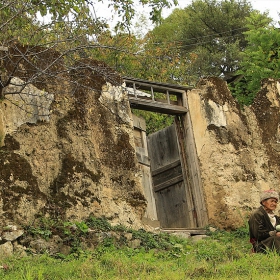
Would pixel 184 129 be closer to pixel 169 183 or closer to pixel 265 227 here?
pixel 169 183

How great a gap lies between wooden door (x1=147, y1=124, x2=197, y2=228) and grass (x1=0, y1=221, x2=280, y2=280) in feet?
8.05

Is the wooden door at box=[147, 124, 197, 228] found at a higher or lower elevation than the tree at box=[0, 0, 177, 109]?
lower

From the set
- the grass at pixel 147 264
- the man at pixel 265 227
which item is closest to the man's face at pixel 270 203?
the man at pixel 265 227

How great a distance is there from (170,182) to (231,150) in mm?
1398

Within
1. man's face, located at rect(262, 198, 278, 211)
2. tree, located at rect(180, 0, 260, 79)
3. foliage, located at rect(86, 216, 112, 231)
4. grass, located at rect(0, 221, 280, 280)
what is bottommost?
grass, located at rect(0, 221, 280, 280)

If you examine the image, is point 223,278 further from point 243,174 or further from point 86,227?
point 243,174

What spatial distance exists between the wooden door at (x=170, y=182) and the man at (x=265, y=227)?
2.87m

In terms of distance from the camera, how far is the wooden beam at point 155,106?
1241 cm

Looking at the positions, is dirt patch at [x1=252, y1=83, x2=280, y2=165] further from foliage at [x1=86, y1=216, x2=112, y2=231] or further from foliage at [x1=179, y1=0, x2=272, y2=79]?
foliage at [x1=179, y1=0, x2=272, y2=79]

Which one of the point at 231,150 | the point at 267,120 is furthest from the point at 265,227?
the point at 267,120

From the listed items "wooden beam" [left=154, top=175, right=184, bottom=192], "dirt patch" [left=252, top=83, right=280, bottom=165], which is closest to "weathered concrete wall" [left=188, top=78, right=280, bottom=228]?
"dirt patch" [left=252, top=83, right=280, bottom=165]

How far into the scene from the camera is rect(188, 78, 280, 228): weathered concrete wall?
1233 centimetres

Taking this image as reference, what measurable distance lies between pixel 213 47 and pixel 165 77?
8988 millimetres

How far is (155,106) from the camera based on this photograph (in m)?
12.6
